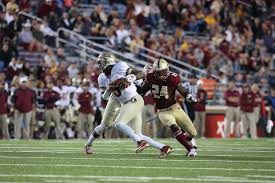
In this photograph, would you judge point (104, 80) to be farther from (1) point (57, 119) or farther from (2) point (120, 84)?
(1) point (57, 119)

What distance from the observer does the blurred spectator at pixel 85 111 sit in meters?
23.2

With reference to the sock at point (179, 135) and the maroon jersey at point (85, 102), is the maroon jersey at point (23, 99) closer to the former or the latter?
the maroon jersey at point (85, 102)

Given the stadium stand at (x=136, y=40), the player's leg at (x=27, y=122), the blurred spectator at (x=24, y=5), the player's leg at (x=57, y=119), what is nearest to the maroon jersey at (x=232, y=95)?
the stadium stand at (x=136, y=40)

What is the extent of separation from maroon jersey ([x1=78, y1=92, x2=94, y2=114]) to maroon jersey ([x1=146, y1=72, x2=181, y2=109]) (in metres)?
8.97

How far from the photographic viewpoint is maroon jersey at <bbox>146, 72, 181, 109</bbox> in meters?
14.2

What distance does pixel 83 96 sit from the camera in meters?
23.2

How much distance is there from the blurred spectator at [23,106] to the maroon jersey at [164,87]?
318 inches

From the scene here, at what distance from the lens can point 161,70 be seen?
1406cm

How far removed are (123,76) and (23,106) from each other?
846 cm

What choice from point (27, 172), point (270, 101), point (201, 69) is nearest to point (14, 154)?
point (27, 172)

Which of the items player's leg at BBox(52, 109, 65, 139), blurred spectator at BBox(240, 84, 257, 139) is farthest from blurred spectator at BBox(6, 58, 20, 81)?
blurred spectator at BBox(240, 84, 257, 139)

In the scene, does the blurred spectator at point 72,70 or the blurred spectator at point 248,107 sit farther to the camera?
the blurred spectator at point 248,107

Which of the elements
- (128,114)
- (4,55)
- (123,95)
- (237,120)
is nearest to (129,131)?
Result: (128,114)

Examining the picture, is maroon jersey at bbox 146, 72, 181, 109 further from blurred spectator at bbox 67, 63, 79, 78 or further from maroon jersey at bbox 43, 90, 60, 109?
blurred spectator at bbox 67, 63, 79, 78
